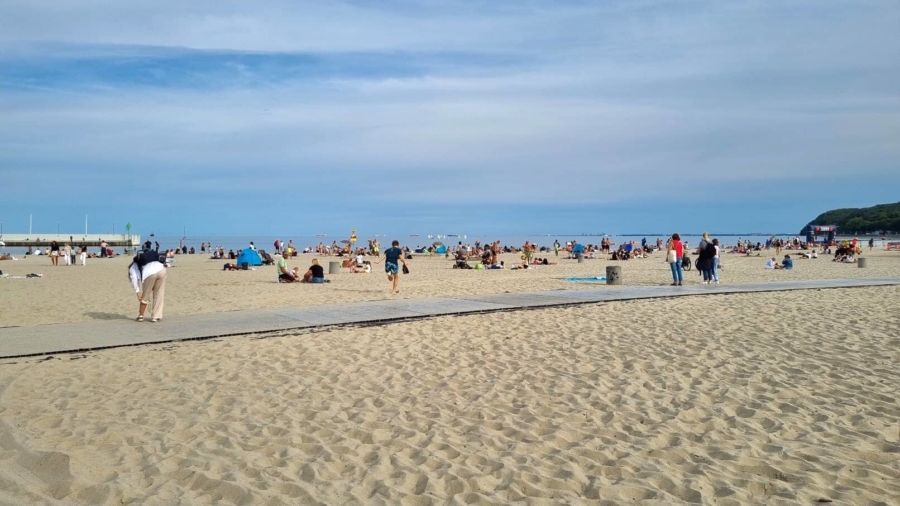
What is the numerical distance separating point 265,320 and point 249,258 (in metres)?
20.4

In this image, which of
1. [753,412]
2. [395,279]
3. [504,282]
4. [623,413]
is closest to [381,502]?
[623,413]

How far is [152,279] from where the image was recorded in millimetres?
10531

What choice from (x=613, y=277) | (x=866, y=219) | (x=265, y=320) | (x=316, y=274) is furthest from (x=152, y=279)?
(x=866, y=219)

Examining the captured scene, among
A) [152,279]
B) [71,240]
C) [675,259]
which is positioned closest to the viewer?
[152,279]

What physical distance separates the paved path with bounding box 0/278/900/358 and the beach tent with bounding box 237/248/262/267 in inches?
694

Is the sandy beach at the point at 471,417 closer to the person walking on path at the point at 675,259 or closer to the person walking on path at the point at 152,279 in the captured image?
the person walking on path at the point at 152,279

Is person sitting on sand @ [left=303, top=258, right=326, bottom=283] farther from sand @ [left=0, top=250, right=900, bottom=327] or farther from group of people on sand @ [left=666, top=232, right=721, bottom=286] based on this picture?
group of people on sand @ [left=666, top=232, right=721, bottom=286]

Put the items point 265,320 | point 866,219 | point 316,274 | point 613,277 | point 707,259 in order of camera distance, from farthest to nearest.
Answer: point 866,219, point 316,274, point 613,277, point 707,259, point 265,320

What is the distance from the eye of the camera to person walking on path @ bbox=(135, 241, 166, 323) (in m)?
10.5

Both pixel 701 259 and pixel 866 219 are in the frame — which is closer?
pixel 701 259

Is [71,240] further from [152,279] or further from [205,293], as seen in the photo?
[152,279]

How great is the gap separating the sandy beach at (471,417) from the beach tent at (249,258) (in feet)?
68.1

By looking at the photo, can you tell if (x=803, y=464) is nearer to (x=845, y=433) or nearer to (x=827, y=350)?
(x=845, y=433)

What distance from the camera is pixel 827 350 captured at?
843 centimetres
